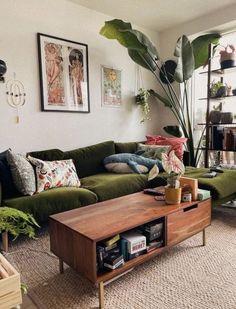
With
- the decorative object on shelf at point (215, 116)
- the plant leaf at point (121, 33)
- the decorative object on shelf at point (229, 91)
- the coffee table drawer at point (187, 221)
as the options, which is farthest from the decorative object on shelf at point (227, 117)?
the coffee table drawer at point (187, 221)

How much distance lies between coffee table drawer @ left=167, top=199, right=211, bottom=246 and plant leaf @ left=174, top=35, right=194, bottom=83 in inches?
71.4

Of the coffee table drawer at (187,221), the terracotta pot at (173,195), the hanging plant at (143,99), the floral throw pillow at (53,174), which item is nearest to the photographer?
the coffee table drawer at (187,221)

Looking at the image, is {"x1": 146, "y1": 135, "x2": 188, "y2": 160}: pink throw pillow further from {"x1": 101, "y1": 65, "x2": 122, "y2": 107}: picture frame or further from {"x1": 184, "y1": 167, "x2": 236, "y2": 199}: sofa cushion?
{"x1": 101, "y1": 65, "x2": 122, "y2": 107}: picture frame

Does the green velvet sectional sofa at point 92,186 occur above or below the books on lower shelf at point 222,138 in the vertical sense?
below

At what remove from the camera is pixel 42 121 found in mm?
2787

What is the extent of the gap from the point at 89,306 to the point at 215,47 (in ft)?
11.1

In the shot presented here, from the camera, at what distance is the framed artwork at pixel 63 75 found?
2.76m

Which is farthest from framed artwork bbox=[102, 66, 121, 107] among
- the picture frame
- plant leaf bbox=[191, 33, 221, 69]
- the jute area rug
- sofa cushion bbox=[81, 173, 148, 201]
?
the jute area rug

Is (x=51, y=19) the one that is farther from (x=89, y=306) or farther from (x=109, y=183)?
→ (x=89, y=306)

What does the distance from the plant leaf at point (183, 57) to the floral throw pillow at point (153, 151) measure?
0.89m

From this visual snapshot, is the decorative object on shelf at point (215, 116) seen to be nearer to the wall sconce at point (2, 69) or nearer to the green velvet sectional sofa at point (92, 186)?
the green velvet sectional sofa at point (92, 186)

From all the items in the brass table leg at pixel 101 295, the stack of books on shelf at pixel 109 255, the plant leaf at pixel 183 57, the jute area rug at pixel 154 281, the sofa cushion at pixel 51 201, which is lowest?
the jute area rug at pixel 154 281

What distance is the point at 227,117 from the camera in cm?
317

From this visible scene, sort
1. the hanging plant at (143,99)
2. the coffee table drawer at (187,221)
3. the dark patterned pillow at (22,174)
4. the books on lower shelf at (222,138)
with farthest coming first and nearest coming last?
the hanging plant at (143,99) → the books on lower shelf at (222,138) → the dark patterned pillow at (22,174) → the coffee table drawer at (187,221)
